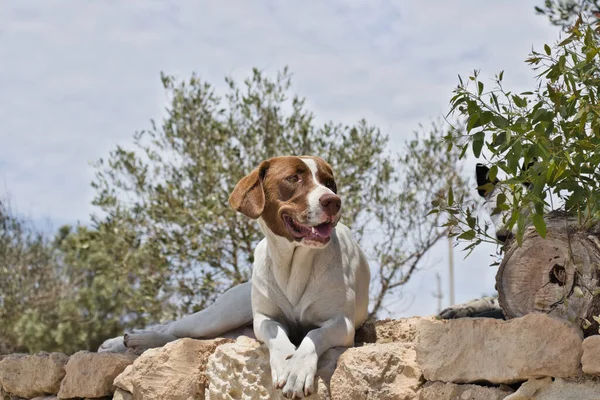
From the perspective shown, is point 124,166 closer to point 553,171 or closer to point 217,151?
point 217,151

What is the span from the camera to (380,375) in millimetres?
3393

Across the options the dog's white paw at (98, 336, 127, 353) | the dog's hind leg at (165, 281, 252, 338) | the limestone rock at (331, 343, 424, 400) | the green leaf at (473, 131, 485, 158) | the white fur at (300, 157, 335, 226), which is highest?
the green leaf at (473, 131, 485, 158)

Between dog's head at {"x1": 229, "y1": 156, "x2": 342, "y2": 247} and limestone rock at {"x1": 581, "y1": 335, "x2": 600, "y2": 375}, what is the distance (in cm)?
127

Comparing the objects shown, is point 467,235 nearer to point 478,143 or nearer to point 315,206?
point 478,143

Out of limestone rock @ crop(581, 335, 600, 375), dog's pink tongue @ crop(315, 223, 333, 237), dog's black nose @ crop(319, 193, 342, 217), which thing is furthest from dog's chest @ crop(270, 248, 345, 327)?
limestone rock @ crop(581, 335, 600, 375)

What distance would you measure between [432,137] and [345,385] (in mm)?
6922

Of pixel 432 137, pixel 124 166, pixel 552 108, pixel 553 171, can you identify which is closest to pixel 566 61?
pixel 552 108

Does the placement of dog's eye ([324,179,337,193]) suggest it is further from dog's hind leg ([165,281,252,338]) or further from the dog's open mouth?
dog's hind leg ([165,281,252,338])

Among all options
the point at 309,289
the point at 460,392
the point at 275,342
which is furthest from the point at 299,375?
the point at 460,392

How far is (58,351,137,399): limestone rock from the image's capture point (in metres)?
4.56

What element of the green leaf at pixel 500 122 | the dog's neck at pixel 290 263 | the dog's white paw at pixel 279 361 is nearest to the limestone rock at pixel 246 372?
the dog's white paw at pixel 279 361

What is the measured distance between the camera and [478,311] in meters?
4.59

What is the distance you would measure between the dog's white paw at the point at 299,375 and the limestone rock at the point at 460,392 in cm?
48

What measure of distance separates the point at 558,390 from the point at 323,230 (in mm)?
1279
